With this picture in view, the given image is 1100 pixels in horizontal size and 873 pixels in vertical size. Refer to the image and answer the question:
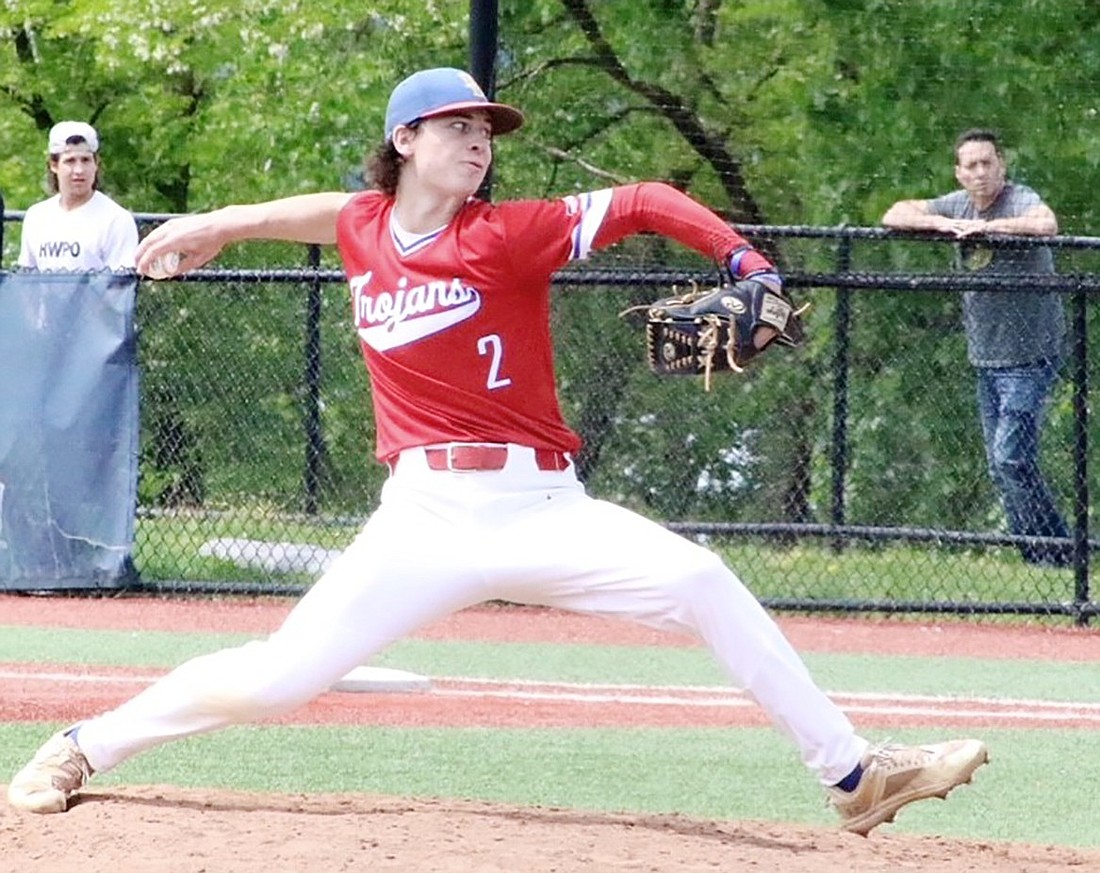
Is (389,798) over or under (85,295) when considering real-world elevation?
under

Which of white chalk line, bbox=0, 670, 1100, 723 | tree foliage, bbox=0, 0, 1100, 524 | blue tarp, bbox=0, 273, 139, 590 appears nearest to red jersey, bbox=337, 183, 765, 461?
white chalk line, bbox=0, 670, 1100, 723

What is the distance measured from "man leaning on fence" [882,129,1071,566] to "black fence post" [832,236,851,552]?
0.62 m

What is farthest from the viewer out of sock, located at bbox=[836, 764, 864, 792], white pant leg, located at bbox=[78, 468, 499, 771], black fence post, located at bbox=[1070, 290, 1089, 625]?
black fence post, located at bbox=[1070, 290, 1089, 625]

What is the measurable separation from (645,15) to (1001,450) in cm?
459

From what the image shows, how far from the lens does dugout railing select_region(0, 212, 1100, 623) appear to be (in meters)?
10.2

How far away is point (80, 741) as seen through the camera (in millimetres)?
5180

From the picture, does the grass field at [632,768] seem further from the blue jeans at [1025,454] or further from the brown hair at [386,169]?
the blue jeans at [1025,454]

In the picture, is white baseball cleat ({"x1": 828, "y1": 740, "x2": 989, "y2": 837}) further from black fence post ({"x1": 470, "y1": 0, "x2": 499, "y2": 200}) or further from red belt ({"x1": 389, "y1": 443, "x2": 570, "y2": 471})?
black fence post ({"x1": 470, "y1": 0, "x2": 499, "y2": 200})

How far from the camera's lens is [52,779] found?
5.13 meters

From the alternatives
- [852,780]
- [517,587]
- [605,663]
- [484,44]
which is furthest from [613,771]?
[484,44]

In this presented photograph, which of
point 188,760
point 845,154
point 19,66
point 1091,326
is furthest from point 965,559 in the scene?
point 19,66

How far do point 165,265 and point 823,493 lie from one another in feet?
20.3

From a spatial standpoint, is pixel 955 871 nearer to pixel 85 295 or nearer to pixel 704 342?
pixel 704 342

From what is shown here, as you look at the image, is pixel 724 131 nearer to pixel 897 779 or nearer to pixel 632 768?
pixel 632 768
